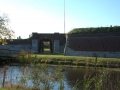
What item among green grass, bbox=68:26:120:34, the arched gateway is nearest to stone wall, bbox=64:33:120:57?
green grass, bbox=68:26:120:34

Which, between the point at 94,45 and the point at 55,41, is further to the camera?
the point at 55,41

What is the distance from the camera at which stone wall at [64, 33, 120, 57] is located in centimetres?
2808

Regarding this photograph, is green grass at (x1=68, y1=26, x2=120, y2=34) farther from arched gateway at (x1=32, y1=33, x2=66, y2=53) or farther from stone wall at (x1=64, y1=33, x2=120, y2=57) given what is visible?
arched gateway at (x1=32, y1=33, x2=66, y2=53)

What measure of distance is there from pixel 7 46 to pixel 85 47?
14507 mm

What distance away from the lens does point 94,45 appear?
2900 centimetres

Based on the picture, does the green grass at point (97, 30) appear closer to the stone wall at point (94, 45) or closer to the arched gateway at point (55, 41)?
the stone wall at point (94, 45)

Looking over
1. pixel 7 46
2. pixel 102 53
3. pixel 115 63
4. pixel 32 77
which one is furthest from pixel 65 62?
pixel 7 46

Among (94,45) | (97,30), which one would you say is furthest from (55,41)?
(97,30)

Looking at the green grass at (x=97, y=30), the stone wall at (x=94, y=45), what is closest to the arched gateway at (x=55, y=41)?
the stone wall at (x=94, y=45)

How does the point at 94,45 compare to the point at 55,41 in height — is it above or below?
above

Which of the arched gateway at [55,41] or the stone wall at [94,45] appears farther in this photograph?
→ the arched gateway at [55,41]

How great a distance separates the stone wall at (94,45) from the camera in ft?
92.1

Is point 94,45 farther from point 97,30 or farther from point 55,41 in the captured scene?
point 55,41

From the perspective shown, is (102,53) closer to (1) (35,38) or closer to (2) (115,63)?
(2) (115,63)
